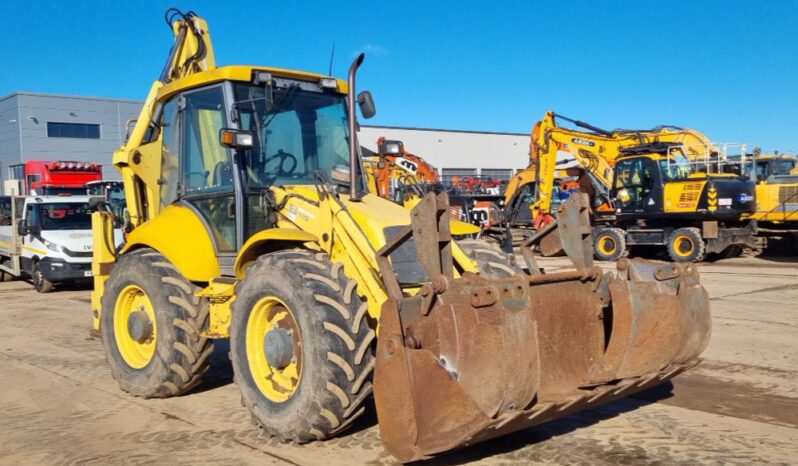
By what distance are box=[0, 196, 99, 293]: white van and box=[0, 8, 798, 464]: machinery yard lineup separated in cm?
576

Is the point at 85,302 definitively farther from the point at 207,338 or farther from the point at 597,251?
the point at 597,251

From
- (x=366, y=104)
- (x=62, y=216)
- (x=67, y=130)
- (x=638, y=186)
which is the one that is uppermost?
(x=67, y=130)

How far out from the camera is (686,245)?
62.6ft

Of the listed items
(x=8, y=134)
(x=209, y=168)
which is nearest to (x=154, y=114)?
(x=209, y=168)

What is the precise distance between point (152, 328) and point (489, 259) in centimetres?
290

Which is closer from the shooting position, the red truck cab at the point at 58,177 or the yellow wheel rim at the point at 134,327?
the yellow wheel rim at the point at 134,327

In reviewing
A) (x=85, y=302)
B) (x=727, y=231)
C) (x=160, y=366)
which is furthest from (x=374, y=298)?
(x=727, y=231)

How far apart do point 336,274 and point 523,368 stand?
140cm

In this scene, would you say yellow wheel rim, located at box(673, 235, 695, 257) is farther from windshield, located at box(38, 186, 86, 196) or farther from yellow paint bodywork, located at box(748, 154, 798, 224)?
windshield, located at box(38, 186, 86, 196)

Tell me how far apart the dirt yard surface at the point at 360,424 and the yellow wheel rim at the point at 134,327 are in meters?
0.35

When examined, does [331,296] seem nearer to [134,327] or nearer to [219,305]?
[219,305]

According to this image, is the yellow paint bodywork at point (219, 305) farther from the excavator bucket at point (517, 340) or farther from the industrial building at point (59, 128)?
the industrial building at point (59, 128)

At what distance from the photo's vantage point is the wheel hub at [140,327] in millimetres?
6398

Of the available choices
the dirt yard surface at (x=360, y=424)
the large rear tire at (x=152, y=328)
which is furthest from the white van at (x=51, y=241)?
the large rear tire at (x=152, y=328)
